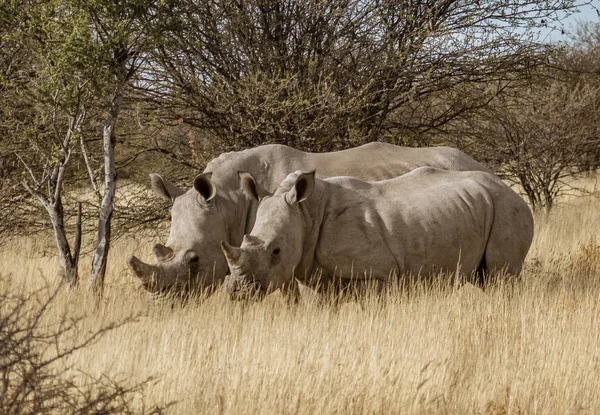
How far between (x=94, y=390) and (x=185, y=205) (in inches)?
116

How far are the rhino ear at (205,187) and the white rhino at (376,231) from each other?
263mm

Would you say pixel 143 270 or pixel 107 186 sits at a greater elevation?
pixel 107 186

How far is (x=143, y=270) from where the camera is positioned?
701 centimetres

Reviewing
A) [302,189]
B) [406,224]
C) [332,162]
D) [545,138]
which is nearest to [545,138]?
[545,138]

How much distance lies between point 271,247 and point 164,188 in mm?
1469

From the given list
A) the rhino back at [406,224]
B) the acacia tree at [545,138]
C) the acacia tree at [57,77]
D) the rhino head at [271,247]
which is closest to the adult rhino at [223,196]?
the rhino head at [271,247]

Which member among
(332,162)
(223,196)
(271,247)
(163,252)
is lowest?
(163,252)

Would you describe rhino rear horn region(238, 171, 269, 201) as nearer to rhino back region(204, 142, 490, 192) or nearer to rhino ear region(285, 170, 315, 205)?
rhino back region(204, 142, 490, 192)

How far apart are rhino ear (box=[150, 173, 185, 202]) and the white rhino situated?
0.66 m

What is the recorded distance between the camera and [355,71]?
10570 mm

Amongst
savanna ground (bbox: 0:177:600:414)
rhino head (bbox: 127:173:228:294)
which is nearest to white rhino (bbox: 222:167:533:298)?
savanna ground (bbox: 0:177:600:414)

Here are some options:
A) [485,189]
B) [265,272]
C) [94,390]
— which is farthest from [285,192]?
[94,390]

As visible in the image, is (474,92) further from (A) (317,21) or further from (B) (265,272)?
(B) (265,272)

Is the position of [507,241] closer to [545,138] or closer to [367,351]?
[367,351]
